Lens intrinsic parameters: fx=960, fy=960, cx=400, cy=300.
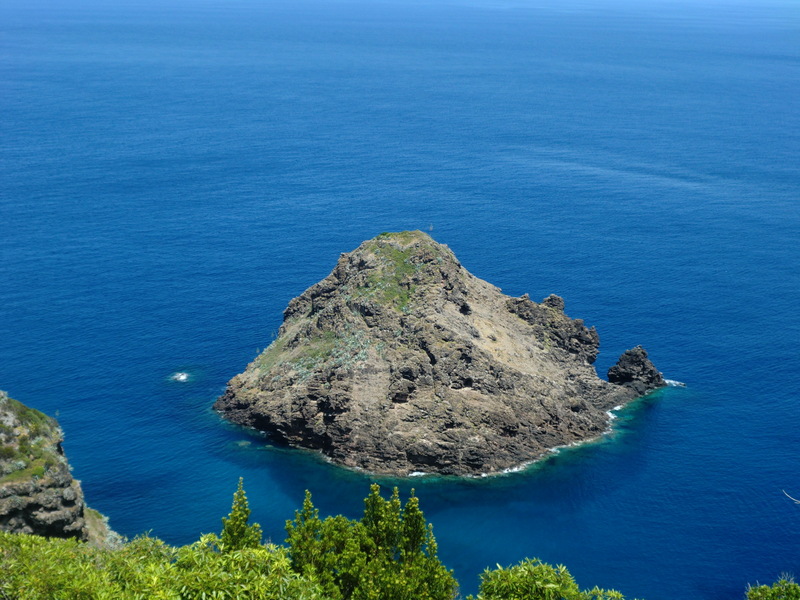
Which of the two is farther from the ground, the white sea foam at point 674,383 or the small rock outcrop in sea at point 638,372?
the small rock outcrop in sea at point 638,372

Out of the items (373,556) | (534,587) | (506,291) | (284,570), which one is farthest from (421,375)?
(284,570)

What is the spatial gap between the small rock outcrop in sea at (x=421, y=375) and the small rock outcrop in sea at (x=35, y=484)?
27299mm

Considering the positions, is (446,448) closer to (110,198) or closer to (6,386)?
(6,386)

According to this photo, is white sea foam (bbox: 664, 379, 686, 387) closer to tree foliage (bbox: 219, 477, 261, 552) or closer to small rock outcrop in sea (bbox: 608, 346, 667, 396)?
small rock outcrop in sea (bbox: 608, 346, 667, 396)

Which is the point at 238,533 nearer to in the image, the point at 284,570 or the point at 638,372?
the point at 284,570

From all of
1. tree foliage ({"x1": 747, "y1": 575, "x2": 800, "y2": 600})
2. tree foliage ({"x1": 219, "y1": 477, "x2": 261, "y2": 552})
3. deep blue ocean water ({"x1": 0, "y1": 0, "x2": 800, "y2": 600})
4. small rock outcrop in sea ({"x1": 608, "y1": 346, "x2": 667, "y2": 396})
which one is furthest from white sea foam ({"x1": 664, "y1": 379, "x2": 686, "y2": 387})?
tree foliage ({"x1": 219, "y1": 477, "x2": 261, "y2": 552})

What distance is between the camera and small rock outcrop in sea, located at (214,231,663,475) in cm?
9869

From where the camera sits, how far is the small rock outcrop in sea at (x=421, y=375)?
324ft

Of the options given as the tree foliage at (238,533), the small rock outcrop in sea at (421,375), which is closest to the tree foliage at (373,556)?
Answer: the tree foliage at (238,533)

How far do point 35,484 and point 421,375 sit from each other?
4049cm

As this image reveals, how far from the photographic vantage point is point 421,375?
101500mm

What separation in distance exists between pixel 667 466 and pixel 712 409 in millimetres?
14476

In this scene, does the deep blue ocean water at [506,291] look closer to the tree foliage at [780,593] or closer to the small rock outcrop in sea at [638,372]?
the small rock outcrop in sea at [638,372]

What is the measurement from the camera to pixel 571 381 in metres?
110
